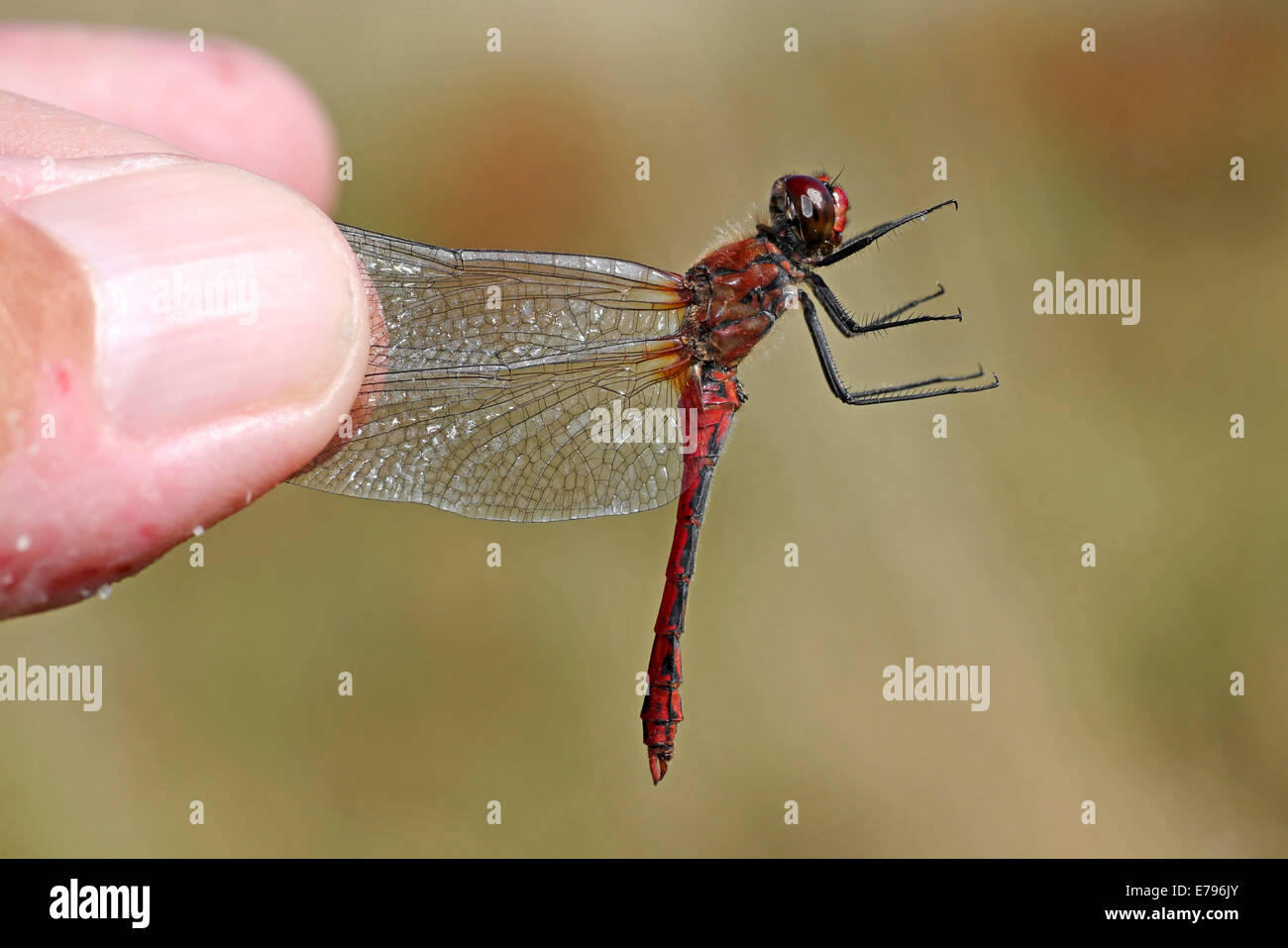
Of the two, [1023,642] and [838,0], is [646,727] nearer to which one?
[1023,642]

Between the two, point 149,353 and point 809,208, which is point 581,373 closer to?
point 809,208

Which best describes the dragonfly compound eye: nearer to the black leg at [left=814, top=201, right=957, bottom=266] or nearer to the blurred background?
the black leg at [left=814, top=201, right=957, bottom=266]

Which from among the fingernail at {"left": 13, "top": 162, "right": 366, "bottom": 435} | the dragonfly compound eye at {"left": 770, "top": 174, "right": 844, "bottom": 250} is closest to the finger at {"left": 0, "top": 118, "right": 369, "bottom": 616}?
the fingernail at {"left": 13, "top": 162, "right": 366, "bottom": 435}

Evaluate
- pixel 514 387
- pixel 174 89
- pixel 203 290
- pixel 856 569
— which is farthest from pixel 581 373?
pixel 174 89

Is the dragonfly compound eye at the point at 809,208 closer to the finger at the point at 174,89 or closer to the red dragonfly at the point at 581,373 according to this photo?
the red dragonfly at the point at 581,373

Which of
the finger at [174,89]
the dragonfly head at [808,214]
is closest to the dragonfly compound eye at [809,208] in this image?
the dragonfly head at [808,214]

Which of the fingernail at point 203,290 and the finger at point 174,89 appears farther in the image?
the finger at point 174,89

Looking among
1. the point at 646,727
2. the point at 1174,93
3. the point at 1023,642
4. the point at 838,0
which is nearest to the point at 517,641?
the point at 646,727
